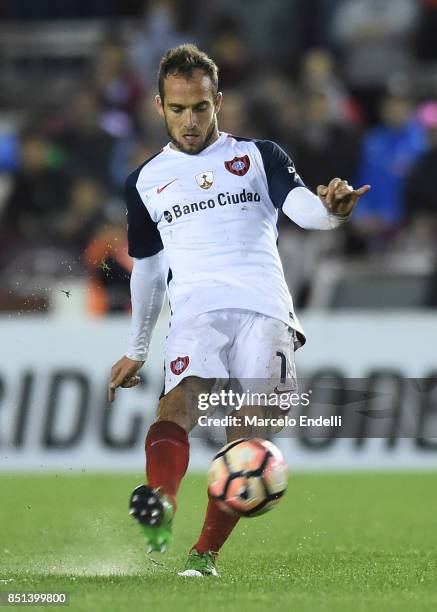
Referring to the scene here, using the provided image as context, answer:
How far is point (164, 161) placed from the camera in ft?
22.1

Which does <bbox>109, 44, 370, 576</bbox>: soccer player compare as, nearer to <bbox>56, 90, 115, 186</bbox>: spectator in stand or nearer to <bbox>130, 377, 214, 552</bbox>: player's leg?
<bbox>130, 377, 214, 552</bbox>: player's leg

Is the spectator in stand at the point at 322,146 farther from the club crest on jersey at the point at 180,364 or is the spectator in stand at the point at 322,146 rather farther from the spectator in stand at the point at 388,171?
the club crest on jersey at the point at 180,364

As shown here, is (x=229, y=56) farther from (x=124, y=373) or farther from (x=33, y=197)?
(x=124, y=373)

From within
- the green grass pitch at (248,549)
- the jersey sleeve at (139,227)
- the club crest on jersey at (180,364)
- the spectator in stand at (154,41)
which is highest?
the spectator in stand at (154,41)

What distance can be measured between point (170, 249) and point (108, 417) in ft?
17.4

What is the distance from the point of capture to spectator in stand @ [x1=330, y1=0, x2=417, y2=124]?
16.6 metres

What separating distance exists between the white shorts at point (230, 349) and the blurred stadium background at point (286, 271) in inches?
34.4

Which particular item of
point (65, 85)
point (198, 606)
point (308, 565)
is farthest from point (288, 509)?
point (65, 85)

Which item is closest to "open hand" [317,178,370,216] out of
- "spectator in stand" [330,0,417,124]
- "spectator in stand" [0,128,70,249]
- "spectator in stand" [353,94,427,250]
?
"spectator in stand" [353,94,427,250]

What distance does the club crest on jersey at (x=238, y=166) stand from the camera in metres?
6.64

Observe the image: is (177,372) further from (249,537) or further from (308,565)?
(249,537)

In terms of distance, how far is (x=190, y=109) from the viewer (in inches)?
256

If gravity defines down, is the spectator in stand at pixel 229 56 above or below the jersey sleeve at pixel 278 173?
above

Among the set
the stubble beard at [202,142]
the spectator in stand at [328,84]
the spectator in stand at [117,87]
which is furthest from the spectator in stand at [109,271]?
the spectator in stand at [328,84]
